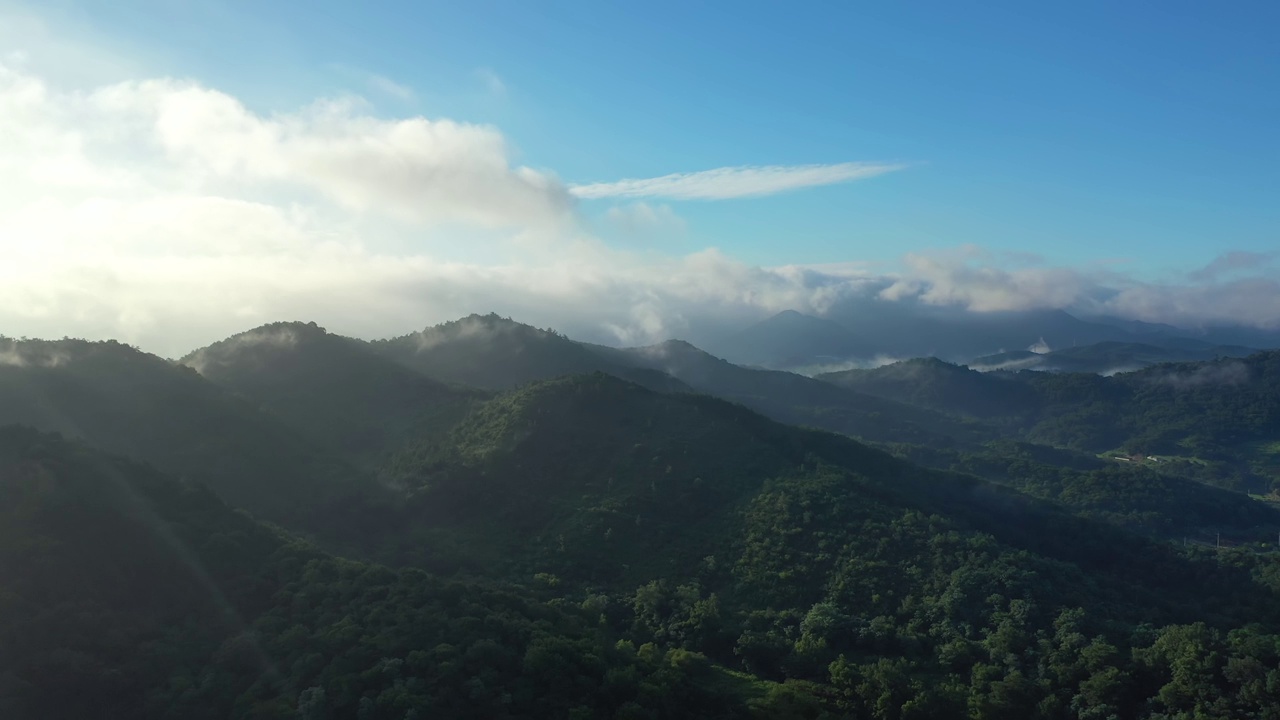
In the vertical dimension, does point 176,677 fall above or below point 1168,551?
above

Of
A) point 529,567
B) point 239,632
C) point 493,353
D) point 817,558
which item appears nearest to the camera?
point 239,632

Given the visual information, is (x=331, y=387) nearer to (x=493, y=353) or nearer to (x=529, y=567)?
(x=493, y=353)

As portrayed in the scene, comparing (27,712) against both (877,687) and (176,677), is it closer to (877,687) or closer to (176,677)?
(176,677)

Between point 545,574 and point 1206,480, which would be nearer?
point 545,574

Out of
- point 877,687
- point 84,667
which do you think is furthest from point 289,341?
point 877,687

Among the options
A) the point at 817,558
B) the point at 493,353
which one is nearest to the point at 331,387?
the point at 493,353

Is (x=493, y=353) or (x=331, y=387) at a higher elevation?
(x=493, y=353)
